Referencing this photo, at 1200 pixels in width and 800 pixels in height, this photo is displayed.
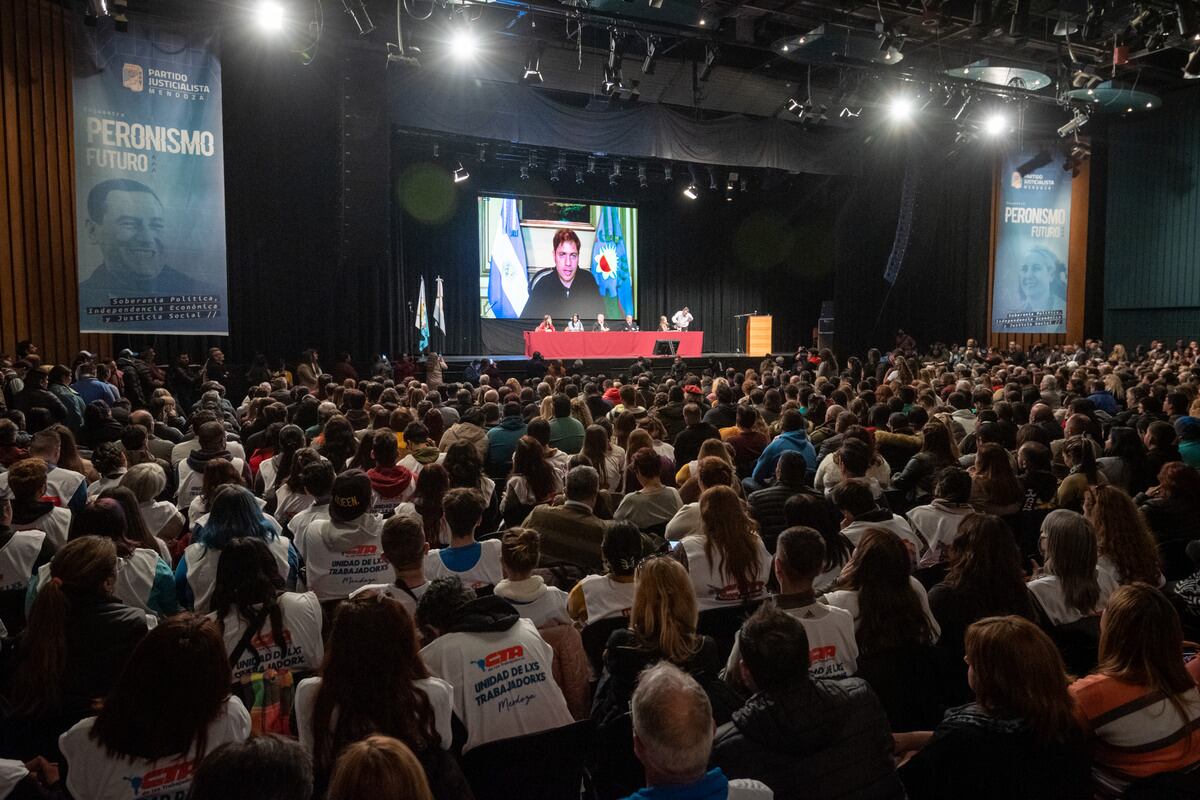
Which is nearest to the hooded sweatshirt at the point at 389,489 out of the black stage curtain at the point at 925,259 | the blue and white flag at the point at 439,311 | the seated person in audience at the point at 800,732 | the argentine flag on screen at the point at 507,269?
the seated person in audience at the point at 800,732

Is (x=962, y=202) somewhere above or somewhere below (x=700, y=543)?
above

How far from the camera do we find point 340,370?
12.5 metres

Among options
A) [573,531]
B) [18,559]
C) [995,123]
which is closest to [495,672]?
[573,531]

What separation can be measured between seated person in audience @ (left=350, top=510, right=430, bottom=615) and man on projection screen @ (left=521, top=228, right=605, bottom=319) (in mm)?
17455

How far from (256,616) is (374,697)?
2.47 feet

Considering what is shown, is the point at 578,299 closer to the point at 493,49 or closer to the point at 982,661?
the point at 493,49

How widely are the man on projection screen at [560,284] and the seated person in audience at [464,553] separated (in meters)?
17.1

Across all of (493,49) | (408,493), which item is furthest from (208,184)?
(408,493)

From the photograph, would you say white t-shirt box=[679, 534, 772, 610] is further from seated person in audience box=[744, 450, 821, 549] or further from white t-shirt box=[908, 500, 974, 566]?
white t-shirt box=[908, 500, 974, 566]

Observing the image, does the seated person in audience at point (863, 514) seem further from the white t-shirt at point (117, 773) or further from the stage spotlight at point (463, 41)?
the stage spotlight at point (463, 41)

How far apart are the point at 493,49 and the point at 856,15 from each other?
17.9 ft

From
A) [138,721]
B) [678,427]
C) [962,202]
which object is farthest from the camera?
[962,202]

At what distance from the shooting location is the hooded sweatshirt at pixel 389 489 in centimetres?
448

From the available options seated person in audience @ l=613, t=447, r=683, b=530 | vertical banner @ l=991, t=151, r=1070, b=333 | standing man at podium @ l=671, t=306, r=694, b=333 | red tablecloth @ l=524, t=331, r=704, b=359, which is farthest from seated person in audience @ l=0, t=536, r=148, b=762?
vertical banner @ l=991, t=151, r=1070, b=333
